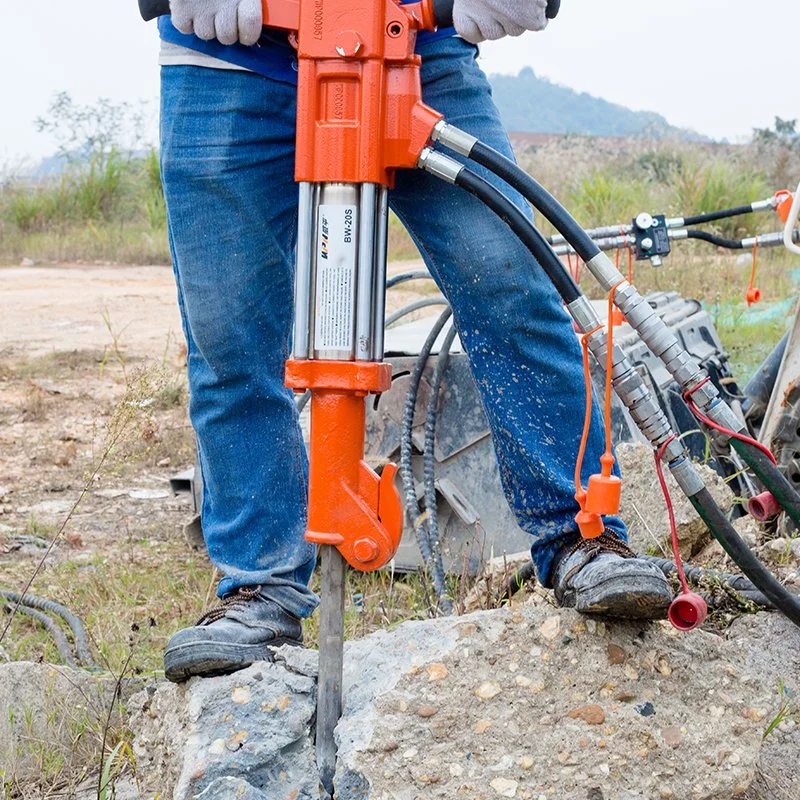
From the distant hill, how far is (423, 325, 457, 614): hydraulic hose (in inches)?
2808

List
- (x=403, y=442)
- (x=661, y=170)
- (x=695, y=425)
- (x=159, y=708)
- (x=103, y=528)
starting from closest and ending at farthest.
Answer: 1. (x=159, y=708)
2. (x=403, y=442)
3. (x=695, y=425)
4. (x=103, y=528)
5. (x=661, y=170)

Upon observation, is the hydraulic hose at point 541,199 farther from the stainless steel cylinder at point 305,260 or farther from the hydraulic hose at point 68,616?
the hydraulic hose at point 68,616

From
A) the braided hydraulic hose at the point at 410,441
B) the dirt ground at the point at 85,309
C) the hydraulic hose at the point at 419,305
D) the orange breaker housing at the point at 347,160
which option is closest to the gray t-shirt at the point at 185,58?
the orange breaker housing at the point at 347,160

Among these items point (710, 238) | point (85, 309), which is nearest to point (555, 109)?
point (85, 309)

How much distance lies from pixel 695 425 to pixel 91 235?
9633 mm

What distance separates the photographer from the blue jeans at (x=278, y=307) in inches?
83.9

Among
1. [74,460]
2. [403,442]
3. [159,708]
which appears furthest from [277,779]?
[74,460]

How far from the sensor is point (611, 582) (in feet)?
6.55

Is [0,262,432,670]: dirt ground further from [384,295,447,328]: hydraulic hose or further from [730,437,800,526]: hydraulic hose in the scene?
[730,437,800,526]: hydraulic hose

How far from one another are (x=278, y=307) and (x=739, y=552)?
3.17 feet

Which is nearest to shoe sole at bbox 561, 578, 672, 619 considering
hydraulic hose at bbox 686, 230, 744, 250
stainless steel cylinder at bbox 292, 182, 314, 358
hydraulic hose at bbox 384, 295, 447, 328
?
stainless steel cylinder at bbox 292, 182, 314, 358

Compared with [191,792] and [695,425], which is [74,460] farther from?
[191,792]

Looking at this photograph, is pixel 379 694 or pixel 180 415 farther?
pixel 180 415

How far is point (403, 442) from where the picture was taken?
138 inches
